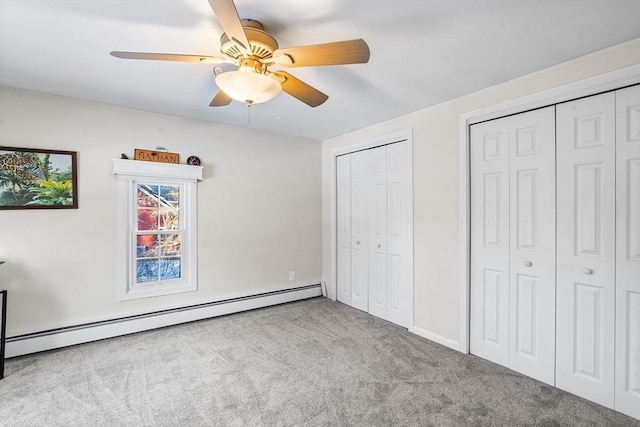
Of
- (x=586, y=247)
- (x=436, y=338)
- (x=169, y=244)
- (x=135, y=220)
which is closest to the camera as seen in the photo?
(x=586, y=247)

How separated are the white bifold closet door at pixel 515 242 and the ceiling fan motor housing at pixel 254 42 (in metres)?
2.05

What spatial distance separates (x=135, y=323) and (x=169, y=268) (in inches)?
25.8

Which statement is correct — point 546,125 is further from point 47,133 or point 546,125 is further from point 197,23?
point 47,133

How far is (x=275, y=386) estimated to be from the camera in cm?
229

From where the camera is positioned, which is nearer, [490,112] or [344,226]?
[490,112]

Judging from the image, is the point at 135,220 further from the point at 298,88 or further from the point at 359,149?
the point at 359,149

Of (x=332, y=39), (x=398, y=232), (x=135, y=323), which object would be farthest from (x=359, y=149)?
(x=135, y=323)

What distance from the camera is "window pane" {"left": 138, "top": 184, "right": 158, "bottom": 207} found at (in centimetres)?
337

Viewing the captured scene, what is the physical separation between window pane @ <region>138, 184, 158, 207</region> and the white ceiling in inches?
38.7

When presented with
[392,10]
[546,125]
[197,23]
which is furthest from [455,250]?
[197,23]

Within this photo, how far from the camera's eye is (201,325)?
348cm

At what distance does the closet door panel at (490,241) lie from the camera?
2602 millimetres

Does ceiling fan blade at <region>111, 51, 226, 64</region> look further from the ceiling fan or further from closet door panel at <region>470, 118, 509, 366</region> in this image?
closet door panel at <region>470, 118, 509, 366</region>

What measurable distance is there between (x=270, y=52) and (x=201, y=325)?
3.02 meters
